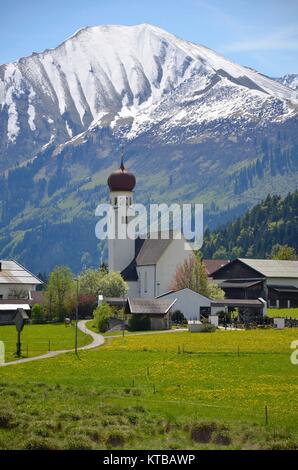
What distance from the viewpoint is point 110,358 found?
61.8 meters

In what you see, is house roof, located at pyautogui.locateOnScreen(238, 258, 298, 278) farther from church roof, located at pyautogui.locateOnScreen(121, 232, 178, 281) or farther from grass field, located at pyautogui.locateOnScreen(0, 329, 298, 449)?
grass field, located at pyautogui.locateOnScreen(0, 329, 298, 449)

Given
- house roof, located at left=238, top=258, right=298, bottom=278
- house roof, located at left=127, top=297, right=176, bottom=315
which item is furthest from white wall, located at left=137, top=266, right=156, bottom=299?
house roof, located at left=127, top=297, right=176, bottom=315

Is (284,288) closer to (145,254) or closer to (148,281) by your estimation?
(148,281)

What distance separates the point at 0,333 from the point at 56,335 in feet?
23.6

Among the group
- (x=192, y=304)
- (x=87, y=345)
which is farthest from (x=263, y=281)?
(x=87, y=345)

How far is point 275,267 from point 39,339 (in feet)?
218

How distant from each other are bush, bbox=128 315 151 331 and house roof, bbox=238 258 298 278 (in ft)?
141

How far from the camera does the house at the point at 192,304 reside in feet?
349

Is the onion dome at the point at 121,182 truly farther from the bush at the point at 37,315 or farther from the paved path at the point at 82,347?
the paved path at the point at 82,347

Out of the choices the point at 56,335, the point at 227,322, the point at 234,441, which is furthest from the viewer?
the point at 227,322

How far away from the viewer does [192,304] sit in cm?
10644
